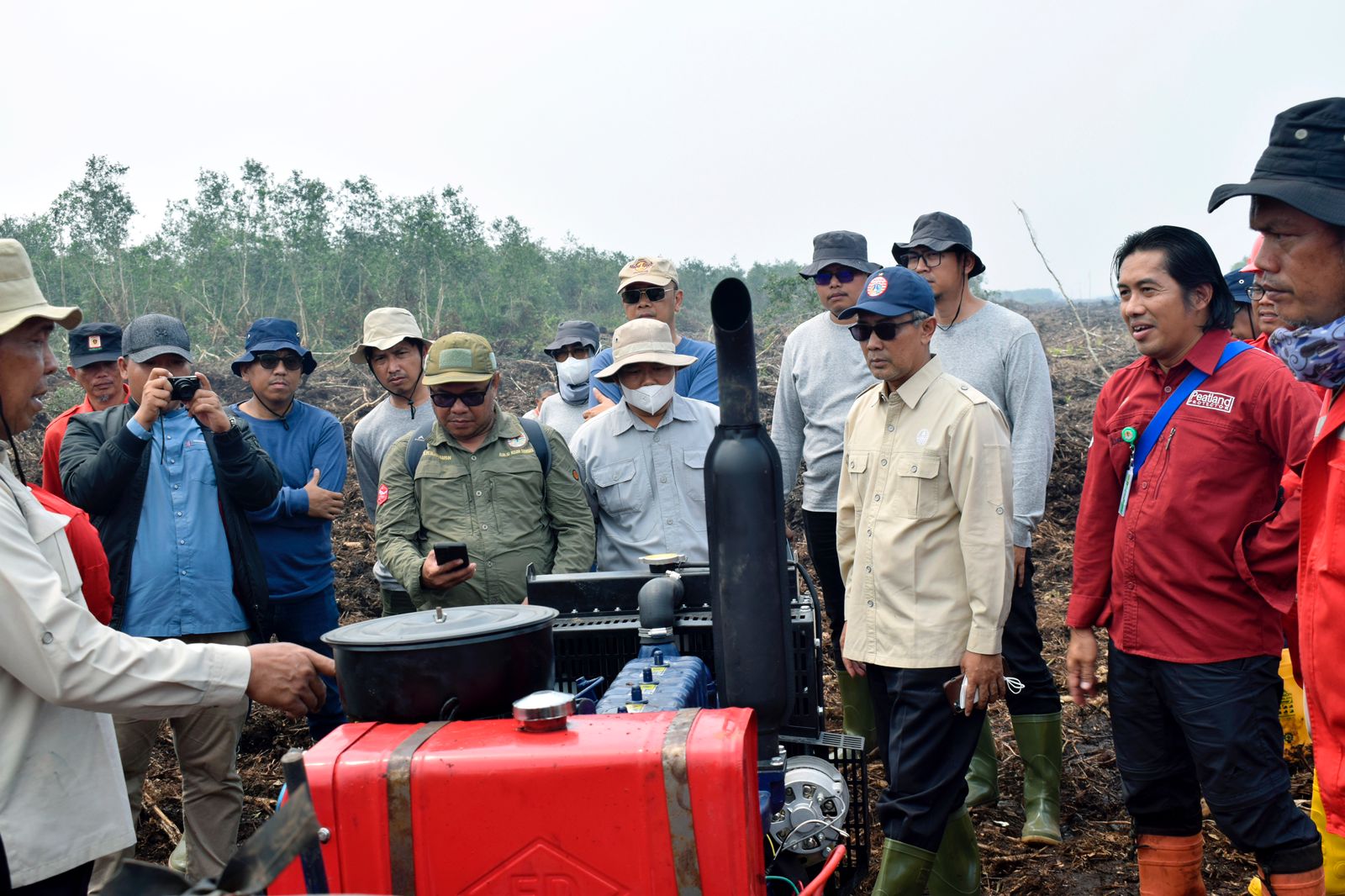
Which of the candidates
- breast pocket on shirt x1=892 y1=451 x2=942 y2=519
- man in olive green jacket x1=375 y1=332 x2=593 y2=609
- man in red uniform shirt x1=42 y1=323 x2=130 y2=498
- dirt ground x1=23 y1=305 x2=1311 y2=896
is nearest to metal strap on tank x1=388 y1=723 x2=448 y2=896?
breast pocket on shirt x1=892 y1=451 x2=942 y2=519

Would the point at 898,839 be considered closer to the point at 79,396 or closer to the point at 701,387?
the point at 701,387

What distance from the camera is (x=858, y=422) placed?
3.40 meters

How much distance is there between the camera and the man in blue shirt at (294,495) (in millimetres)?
4445

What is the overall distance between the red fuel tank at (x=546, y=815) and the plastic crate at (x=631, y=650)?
0.97m

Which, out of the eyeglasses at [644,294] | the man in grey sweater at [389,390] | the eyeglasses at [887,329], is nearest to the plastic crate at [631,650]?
the eyeglasses at [887,329]

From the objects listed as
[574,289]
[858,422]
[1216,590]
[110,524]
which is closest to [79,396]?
[110,524]

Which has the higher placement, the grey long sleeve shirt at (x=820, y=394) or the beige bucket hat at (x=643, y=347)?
the beige bucket hat at (x=643, y=347)

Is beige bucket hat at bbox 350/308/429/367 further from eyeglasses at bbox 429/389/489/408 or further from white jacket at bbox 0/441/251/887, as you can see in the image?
white jacket at bbox 0/441/251/887

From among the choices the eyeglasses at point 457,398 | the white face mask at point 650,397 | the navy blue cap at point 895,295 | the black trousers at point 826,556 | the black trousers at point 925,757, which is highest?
the navy blue cap at point 895,295

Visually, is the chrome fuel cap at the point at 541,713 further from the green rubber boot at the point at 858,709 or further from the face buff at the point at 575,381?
the face buff at the point at 575,381

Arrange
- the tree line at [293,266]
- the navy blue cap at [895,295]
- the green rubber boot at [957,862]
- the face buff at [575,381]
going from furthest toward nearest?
the tree line at [293,266] → the face buff at [575,381] → the green rubber boot at [957,862] → the navy blue cap at [895,295]

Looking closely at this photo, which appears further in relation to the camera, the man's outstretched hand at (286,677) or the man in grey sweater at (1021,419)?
the man in grey sweater at (1021,419)

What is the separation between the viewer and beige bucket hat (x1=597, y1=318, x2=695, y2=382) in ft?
13.4

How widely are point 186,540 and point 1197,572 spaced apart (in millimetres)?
3451
